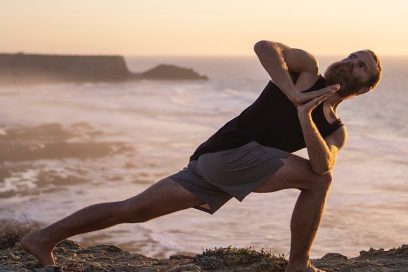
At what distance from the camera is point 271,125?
154 inches

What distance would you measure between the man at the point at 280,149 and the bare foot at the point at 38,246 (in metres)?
0.46

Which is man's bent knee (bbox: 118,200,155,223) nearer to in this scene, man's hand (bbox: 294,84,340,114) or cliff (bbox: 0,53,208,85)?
man's hand (bbox: 294,84,340,114)

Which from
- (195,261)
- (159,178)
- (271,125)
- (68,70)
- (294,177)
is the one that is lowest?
(159,178)

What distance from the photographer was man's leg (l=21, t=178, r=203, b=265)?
3984 mm

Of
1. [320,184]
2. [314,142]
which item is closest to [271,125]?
[314,142]

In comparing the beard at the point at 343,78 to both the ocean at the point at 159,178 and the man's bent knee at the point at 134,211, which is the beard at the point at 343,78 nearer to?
the man's bent knee at the point at 134,211

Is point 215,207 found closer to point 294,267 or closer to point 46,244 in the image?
point 294,267

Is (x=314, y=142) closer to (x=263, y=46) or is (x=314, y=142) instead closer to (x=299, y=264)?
(x=263, y=46)

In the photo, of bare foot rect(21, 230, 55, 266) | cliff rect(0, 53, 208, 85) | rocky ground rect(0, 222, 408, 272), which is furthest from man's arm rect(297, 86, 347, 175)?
cliff rect(0, 53, 208, 85)

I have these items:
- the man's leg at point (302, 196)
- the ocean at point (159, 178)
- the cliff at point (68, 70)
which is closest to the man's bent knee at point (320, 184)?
the man's leg at point (302, 196)

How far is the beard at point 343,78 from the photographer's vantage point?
391 centimetres

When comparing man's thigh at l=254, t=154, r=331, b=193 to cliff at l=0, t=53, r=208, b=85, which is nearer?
man's thigh at l=254, t=154, r=331, b=193

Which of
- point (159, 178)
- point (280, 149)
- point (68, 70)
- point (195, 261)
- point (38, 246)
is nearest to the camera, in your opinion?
point (280, 149)

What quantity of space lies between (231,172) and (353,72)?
0.95 metres
